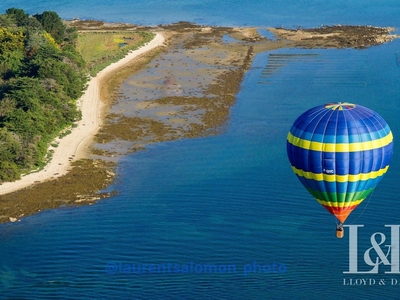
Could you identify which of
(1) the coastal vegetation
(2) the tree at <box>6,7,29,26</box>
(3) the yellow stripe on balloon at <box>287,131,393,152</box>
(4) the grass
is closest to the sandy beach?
(1) the coastal vegetation

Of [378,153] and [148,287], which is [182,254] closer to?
[148,287]

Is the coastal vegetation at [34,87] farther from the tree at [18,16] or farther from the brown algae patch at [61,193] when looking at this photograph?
the brown algae patch at [61,193]

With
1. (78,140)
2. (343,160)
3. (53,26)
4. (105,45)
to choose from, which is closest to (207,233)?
(343,160)

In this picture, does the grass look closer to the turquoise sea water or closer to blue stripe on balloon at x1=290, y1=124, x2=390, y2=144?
the turquoise sea water

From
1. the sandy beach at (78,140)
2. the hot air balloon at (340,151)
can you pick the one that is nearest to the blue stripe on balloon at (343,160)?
the hot air balloon at (340,151)

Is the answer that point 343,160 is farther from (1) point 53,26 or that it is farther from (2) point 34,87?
(1) point 53,26

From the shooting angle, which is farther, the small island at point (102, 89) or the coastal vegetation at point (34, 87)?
the coastal vegetation at point (34, 87)
